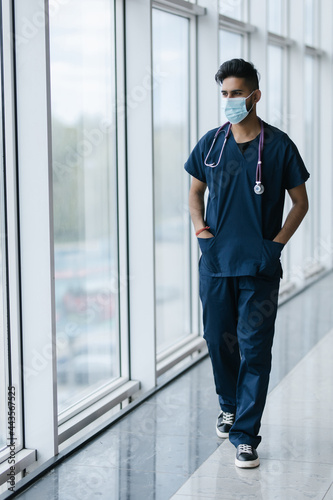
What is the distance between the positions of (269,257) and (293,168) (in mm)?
347

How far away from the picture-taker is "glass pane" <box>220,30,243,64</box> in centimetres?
557

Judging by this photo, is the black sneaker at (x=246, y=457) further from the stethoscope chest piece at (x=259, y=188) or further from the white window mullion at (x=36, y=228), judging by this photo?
the stethoscope chest piece at (x=259, y=188)

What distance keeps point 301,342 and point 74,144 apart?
230 cm

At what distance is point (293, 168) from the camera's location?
285cm

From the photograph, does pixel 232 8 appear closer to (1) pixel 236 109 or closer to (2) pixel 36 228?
(1) pixel 236 109

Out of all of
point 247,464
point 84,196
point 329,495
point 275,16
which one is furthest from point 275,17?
point 329,495

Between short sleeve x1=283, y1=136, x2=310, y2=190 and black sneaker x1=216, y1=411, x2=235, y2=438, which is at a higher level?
short sleeve x1=283, y1=136, x2=310, y2=190

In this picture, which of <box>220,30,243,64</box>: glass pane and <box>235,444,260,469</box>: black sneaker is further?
<box>220,30,243,64</box>: glass pane

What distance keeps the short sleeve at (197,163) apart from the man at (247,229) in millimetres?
41

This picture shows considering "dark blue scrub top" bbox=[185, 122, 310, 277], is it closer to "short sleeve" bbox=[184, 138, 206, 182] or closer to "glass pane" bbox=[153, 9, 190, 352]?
"short sleeve" bbox=[184, 138, 206, 182]

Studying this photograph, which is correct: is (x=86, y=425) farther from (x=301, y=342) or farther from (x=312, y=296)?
(x=312, y=296)

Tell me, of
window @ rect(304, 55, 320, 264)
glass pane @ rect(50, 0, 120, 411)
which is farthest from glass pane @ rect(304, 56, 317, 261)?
glass pane @ rect(50, 0, 120, 411)

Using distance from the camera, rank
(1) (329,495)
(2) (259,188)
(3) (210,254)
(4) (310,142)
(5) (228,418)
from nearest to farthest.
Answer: (1) (329,495), (2) (259,188), (3) (210,254), (5) (228,418), (4) (310,142)

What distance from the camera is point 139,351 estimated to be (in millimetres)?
3939
